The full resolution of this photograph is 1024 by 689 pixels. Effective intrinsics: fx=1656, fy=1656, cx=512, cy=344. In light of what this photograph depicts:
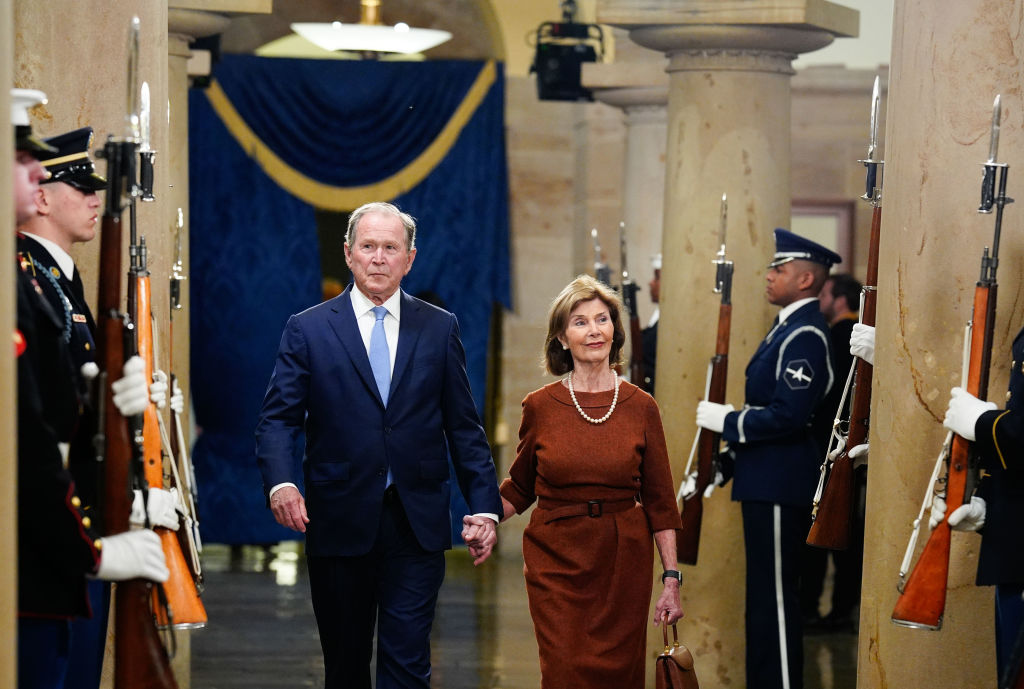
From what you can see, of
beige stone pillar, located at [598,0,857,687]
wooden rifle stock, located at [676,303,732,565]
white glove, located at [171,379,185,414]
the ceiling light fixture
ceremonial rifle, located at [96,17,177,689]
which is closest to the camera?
ceremonial rifle, located at [96,17,177,689]

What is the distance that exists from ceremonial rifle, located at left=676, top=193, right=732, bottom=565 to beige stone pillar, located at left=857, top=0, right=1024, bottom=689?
1.45m

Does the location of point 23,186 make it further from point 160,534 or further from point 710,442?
point 710,442

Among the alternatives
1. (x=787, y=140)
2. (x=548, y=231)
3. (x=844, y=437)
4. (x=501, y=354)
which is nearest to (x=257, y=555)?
(x=501, y=354)

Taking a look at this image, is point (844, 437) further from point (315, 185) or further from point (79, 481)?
point (315, 185)

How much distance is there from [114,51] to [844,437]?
2.60 metres

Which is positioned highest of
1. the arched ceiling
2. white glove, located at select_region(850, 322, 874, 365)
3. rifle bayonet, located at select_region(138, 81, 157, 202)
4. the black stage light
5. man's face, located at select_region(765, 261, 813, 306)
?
the arched ceiling

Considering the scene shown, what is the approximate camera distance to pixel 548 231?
34.4 feet

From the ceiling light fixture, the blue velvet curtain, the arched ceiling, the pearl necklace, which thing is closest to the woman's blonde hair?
the pearl necklace

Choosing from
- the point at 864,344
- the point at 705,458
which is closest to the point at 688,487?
the point at 705,458

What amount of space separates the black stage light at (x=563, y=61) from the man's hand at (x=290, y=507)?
16.9 feet

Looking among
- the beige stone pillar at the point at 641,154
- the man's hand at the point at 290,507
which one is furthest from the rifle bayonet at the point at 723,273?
the beige stone pillar at the point at 641,154

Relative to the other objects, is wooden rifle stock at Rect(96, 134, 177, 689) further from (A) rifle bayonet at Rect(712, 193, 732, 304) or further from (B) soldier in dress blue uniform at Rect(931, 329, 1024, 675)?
(A) rifle bayonet at Rect(712, 193, 732, 304)

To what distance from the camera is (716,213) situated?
6.74m

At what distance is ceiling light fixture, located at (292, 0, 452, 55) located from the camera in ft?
30.7
